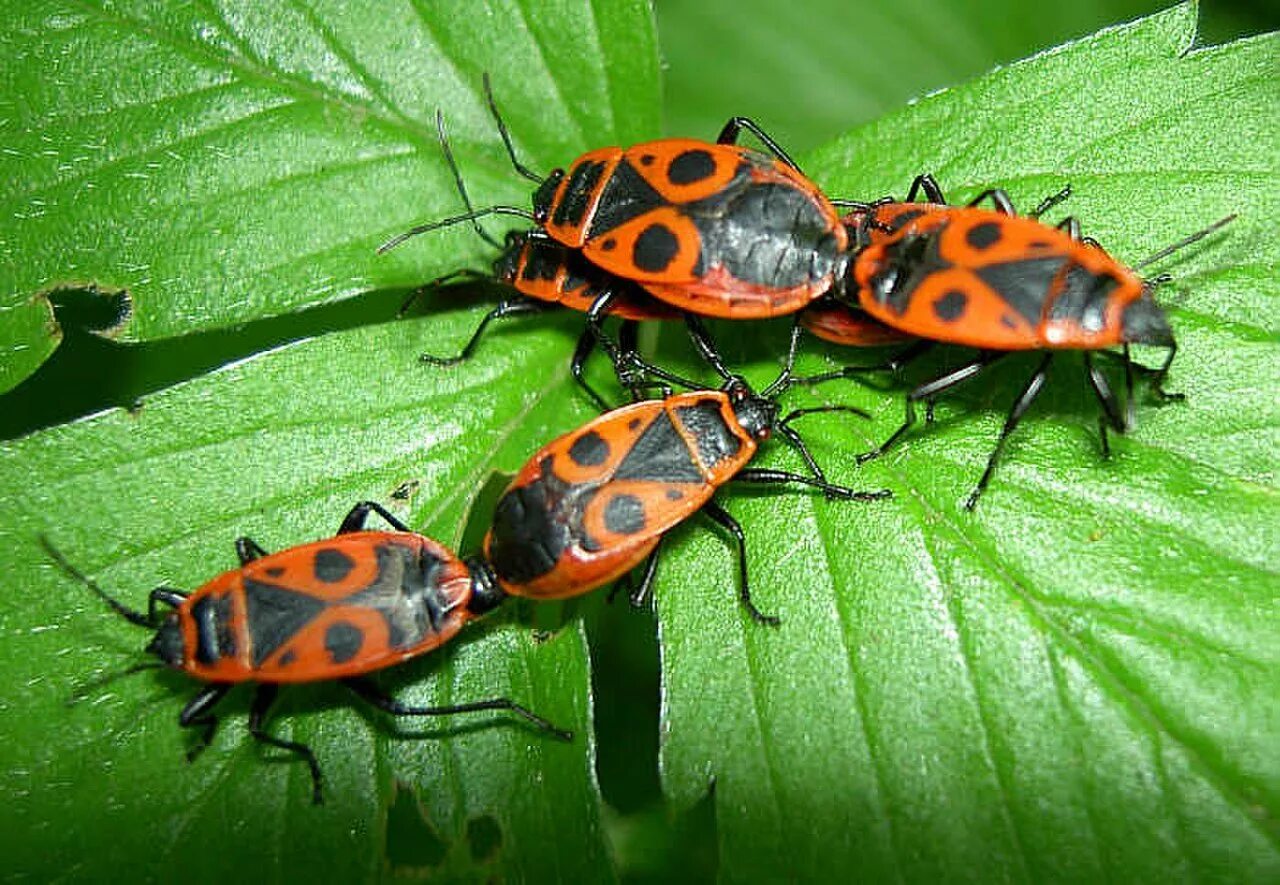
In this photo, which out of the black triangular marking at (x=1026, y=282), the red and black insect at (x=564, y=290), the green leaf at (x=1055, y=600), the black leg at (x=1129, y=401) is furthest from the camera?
the red and black insect at (x=564, y=290)

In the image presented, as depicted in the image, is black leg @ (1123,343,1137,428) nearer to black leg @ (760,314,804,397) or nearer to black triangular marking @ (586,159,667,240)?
black leg @ (760,314,804,397)

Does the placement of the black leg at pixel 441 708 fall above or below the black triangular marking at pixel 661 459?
below

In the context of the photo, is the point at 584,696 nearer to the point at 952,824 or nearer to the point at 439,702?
the point at 439,702

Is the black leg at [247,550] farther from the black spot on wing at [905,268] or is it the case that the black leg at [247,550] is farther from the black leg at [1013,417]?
the black leg at [1013,417]

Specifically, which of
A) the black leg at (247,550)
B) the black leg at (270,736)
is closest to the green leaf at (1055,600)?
the black leg at (270,736)

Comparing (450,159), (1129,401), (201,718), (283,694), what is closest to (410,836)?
(283,694)

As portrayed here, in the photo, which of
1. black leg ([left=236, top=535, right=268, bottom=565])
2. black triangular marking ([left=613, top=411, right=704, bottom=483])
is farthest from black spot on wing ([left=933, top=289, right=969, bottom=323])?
black leg ([left=236, top=535, right=268, bottom=565])
